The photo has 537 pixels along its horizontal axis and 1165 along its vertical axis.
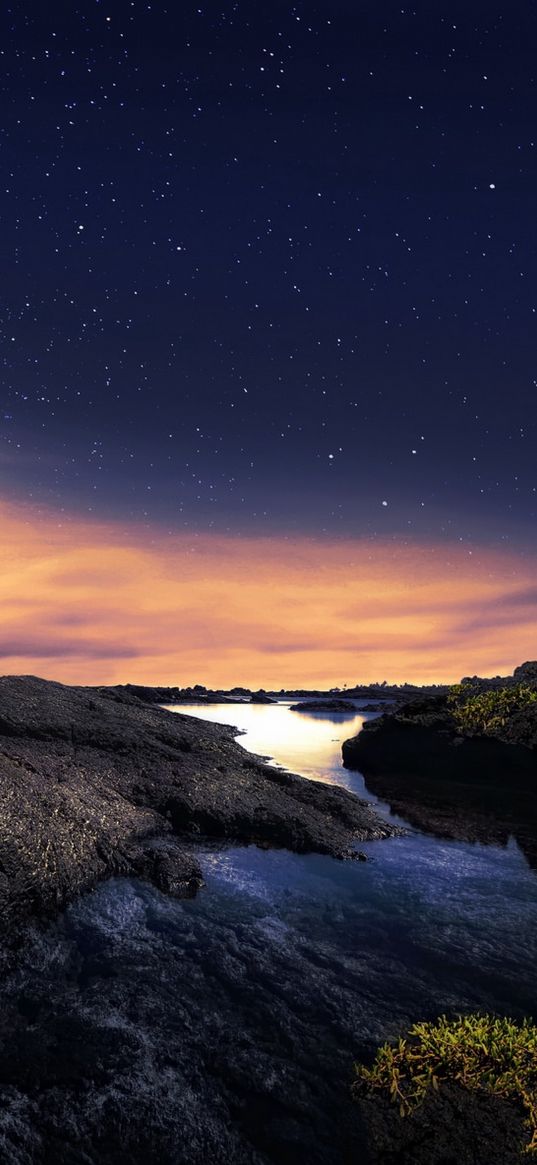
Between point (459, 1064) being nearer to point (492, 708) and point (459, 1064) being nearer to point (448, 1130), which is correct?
point (448, 1130)

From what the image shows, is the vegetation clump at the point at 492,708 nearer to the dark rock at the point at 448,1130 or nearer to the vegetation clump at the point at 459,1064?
the vegetation clump at the point at 459,1064

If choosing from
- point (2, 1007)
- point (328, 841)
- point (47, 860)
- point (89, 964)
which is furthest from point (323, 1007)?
point (328, 841)

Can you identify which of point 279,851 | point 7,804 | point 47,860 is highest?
point 7,804

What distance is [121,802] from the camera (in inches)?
526

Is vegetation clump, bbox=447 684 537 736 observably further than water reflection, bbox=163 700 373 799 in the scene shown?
No

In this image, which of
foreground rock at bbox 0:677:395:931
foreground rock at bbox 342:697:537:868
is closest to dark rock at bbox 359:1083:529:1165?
foreground rock at bbox 0:677:395:931

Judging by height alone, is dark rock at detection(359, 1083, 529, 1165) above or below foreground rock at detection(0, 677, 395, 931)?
below

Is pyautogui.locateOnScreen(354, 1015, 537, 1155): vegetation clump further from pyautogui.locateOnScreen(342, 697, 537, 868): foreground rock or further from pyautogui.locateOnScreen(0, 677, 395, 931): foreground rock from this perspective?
pyautogui.locateOnScreen(342, 697, 537, 868): foreground rock

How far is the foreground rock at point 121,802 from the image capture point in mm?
9789

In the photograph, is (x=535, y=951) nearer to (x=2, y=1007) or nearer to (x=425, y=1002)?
(x=425, y=1002)

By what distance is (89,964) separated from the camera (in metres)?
8.20

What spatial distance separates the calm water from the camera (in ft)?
17.9

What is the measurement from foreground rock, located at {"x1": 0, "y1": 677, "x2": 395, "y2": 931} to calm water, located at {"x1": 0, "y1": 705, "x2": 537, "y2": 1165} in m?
0.70

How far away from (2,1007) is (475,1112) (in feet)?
18.5
